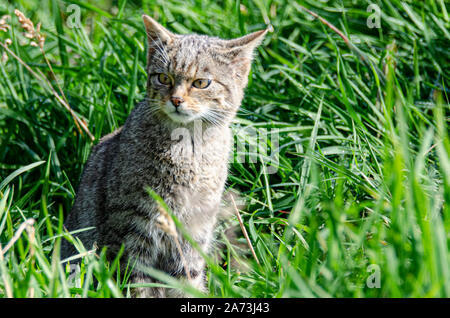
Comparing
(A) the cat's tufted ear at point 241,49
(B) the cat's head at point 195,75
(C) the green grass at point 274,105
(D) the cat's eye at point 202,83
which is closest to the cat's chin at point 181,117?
(B) the cat's head at point 195,75

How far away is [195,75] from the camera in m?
2.54

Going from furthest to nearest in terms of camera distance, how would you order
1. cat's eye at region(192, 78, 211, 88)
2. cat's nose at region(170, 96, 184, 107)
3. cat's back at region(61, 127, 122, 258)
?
cat's back at region(61, 127, 122, 258), cat's eye at region(192, 78, 211, 88), cat's nose at region(170, 96, 184, 107)

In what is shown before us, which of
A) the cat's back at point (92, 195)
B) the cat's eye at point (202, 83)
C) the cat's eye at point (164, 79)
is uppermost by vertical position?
the cat's eye at point (164, 79)

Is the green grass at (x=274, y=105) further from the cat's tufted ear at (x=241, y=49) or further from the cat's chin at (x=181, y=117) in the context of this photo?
the cat's chin at (x=181, y=117)

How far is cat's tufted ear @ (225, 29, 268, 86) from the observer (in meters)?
2.65

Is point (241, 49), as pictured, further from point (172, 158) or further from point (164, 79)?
point (172, 158)

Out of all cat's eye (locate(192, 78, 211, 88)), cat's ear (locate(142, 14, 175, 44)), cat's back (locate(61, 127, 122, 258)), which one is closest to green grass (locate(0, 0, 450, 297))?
cat's back (locate(61, 127, 122, 258))

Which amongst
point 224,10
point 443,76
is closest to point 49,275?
point 443,76

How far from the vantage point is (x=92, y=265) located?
5.82 ft

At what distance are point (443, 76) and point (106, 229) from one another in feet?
7.54

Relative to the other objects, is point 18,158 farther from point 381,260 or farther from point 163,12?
point 381,260

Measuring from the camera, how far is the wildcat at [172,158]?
2.49 meters

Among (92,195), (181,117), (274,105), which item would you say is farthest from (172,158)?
(274,105)

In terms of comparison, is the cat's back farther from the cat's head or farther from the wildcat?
the cat's head
